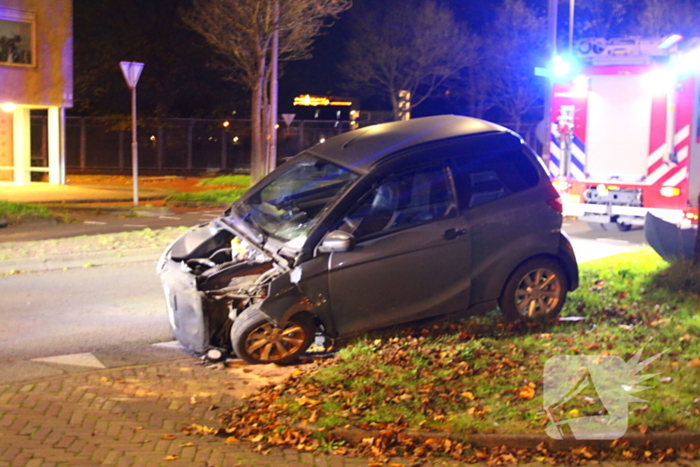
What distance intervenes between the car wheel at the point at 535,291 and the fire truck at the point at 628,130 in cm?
588

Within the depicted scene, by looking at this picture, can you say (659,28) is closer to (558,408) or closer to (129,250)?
(129,250)

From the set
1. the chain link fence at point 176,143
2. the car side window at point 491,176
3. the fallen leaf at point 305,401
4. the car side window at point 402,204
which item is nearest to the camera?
the fallen leaf at point 305,401

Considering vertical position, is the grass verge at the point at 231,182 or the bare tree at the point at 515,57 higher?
the bare tree at the point at 515,57

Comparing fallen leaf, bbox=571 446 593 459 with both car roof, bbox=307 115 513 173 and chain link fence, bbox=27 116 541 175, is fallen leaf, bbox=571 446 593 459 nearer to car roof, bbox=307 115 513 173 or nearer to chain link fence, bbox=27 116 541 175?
car roof, bbox=307 115 513 173

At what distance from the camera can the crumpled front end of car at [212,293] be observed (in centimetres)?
635

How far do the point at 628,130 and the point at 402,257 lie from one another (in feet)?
25.4

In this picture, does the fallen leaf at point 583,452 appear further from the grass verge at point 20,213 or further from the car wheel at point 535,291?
the grass verge at point 20,213

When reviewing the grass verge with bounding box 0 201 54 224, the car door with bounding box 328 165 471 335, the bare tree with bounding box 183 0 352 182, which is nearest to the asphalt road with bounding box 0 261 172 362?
the car door with bounding box 328 165 471 335

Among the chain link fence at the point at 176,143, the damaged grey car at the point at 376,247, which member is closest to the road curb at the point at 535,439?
the damaged grey car at the point at 376,247

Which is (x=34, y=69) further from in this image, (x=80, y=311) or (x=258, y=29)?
(x=80, y=311)

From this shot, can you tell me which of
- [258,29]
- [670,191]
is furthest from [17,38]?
[670,191]

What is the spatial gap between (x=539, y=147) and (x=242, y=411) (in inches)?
1415

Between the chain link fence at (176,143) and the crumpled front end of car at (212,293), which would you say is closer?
the crumpled front end of car at (212,293)

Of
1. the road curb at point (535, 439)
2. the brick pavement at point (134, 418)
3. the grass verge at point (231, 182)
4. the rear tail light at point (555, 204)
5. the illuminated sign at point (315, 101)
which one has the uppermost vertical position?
the illuminated sign at point (315, 101)
